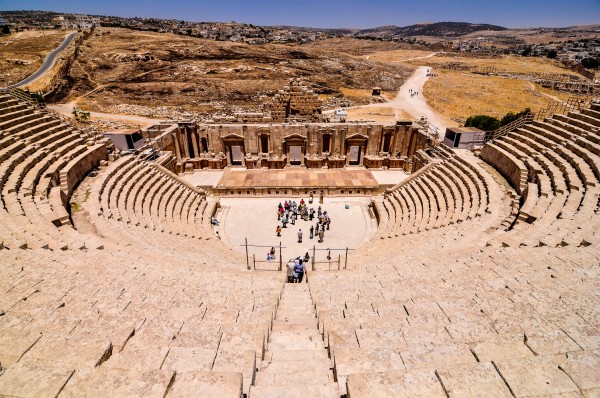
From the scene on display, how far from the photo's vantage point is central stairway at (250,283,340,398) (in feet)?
18.3

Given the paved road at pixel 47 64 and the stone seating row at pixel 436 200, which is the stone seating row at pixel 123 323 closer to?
the stone seating row at pixel 436 200

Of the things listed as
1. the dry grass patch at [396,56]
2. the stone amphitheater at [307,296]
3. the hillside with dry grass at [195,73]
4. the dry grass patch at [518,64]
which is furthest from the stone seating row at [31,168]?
the dry grass patch at [396,56]

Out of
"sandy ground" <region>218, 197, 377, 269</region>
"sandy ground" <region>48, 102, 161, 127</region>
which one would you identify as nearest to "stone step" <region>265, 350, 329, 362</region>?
"sandy ground" <region>218, 197, 377, 269</region>

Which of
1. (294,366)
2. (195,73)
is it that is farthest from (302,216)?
(195,73)

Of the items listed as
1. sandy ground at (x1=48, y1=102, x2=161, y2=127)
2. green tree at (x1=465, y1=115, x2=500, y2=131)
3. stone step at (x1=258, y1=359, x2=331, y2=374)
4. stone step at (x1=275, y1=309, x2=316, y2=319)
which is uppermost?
stone step at (x1=258, y1=359, x2=331, y2=374)

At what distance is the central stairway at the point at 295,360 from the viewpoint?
5578 millimetres

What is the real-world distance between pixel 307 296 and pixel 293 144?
2260 cm

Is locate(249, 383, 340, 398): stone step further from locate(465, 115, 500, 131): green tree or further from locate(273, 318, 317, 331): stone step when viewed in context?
locate(465, 115, 500, 131): green tree

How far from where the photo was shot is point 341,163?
32688mm

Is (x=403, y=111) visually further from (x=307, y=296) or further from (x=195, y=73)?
(x=307, y=296)

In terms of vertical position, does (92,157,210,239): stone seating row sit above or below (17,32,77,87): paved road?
below

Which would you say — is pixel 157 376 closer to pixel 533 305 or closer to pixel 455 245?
pixel 533 305

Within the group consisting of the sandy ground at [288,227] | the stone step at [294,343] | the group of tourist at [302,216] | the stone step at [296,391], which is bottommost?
the sandy ground at [288,227]

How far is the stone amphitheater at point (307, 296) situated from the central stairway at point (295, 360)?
5 centimetres
